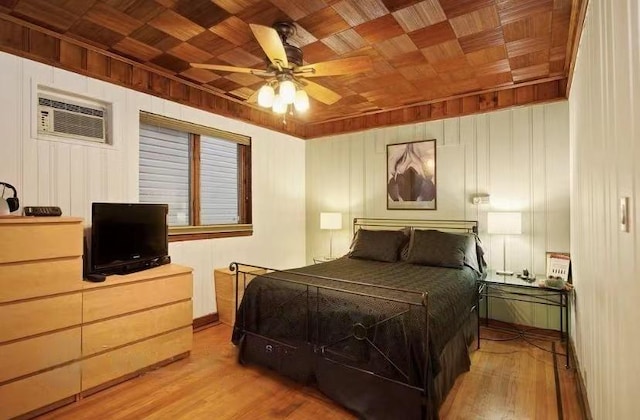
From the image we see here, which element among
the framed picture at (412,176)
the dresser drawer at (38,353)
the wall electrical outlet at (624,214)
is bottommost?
the dresser drawer at (38,353)

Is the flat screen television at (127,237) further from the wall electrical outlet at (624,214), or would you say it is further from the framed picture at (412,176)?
the wall electrical outlet at (624,214)

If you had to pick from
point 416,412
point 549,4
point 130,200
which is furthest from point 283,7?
point 416,412

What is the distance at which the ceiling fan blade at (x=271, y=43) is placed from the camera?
6.52ft

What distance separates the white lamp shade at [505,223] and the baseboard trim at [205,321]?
321 centimetres

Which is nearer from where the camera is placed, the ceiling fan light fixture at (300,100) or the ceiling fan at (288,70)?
the ceiling fan at (288,70)

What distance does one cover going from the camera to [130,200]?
10.5 feet

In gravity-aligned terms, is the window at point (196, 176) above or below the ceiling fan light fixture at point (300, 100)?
below

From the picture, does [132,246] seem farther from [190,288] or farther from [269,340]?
[269,340]

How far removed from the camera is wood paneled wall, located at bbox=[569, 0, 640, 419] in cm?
105

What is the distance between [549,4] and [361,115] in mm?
2676

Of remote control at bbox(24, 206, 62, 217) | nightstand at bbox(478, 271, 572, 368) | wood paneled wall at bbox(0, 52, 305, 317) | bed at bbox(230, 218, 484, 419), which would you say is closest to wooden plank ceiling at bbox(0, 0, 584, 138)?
wood paneled wall at bbox(0, 52, 305, 317)

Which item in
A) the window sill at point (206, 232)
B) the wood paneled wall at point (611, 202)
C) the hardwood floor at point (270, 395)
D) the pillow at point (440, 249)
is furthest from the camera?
the window sill at point (206, 232)

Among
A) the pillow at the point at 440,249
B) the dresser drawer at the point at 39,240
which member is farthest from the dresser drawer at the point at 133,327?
the pillow at the point at 440,249

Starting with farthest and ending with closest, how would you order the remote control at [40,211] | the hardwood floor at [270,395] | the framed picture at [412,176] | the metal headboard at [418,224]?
the framed picture at [412,176]
the metal headboard at [418,224]
the remote control at [40,211]
the hardwood floor at [270,395]
